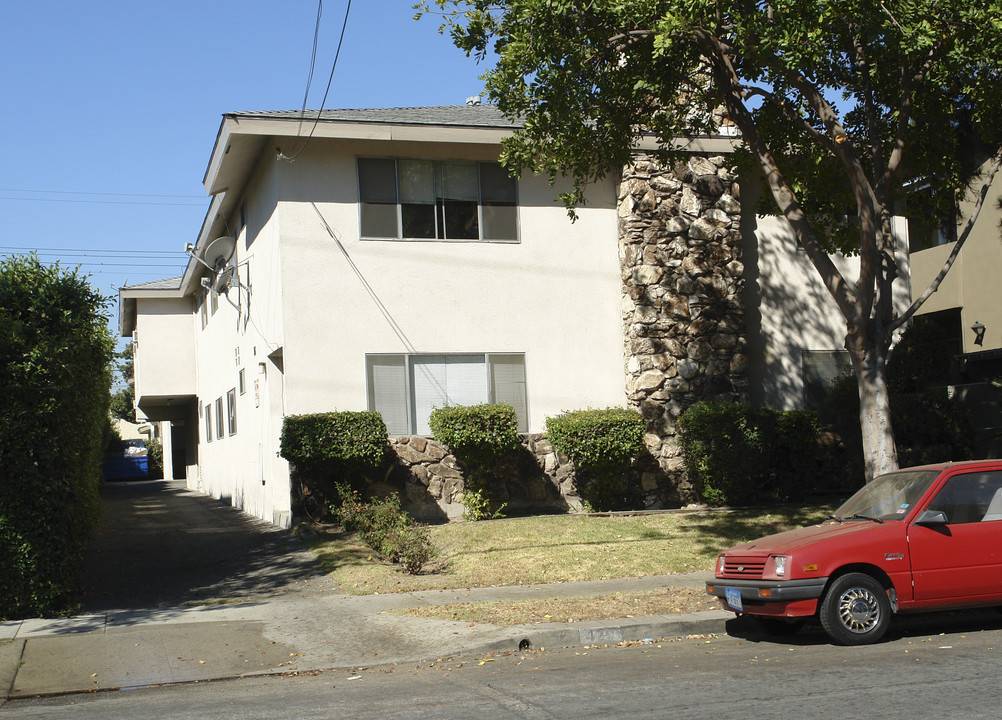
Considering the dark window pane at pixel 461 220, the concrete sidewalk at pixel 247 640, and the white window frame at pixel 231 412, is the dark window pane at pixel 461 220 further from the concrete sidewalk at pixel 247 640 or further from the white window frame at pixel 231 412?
the concrete sidewalk at pixel 247 640

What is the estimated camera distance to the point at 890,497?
8883 millimetres

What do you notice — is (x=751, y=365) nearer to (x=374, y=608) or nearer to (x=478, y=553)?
(x=478, y=553)

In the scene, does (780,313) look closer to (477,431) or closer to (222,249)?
(477,431)

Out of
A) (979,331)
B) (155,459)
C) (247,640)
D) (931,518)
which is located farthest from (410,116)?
(155,459)

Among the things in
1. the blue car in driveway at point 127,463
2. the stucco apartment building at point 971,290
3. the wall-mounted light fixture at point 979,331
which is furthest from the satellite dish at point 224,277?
the blue car in driveway at point 127,463

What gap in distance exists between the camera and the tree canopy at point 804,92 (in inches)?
425

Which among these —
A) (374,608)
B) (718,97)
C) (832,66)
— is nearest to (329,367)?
(374,608)

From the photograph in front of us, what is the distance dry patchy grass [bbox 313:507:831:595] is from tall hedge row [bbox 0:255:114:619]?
3227 mm

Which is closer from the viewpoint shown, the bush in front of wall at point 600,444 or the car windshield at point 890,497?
the car windshield at point 890,497

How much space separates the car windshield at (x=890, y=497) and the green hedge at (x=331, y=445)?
25.5 feet

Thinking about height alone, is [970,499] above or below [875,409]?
below

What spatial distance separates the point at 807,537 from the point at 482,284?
936 cm

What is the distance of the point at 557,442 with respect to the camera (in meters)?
16.0

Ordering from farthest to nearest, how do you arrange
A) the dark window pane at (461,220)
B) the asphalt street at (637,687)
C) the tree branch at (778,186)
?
the dark window pane at (461,220) < the tree branch at (778,186) < the asphalt street at (637,687)
